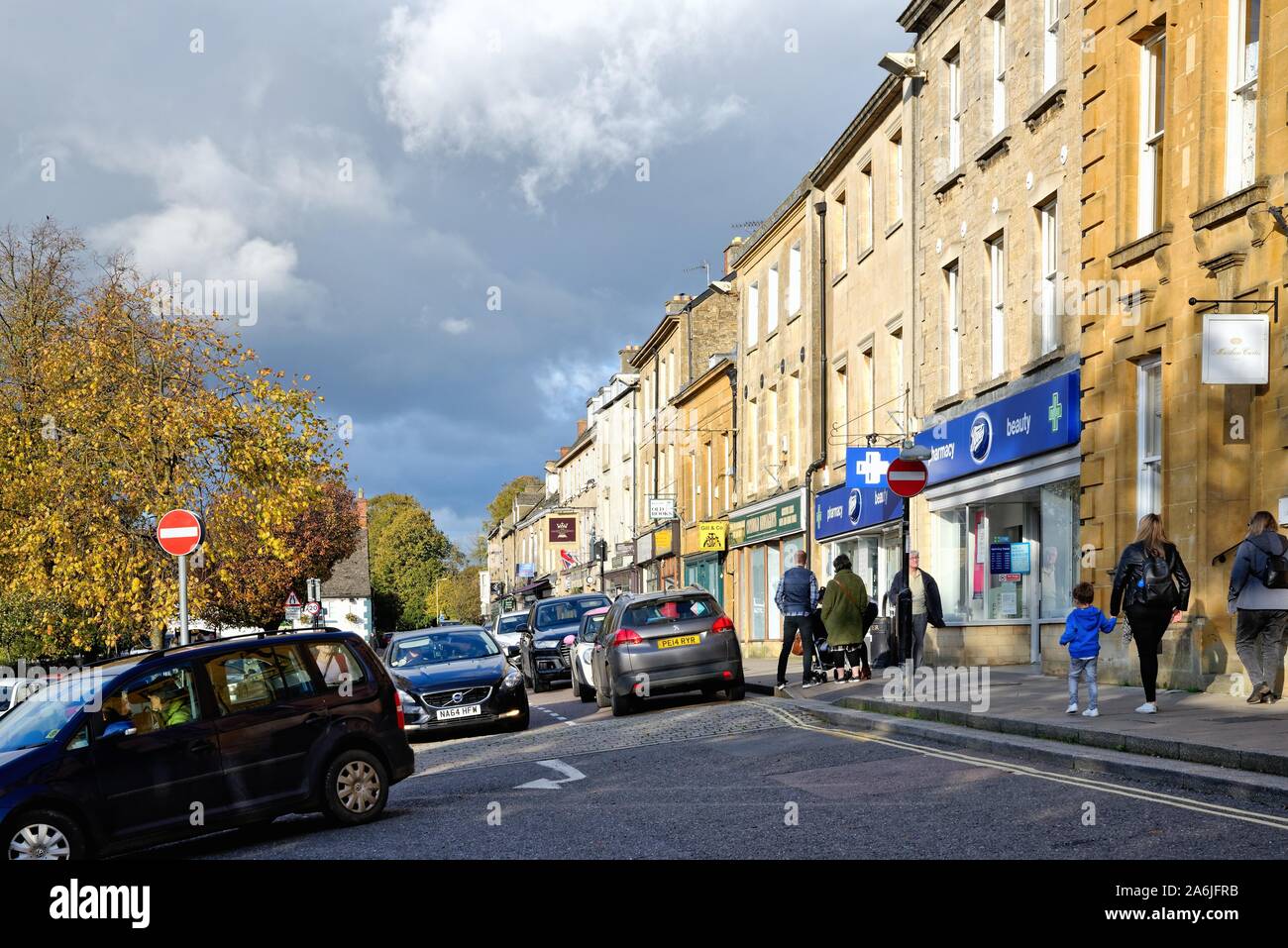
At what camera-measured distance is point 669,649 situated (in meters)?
19.6

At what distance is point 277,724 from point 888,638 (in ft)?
50.5

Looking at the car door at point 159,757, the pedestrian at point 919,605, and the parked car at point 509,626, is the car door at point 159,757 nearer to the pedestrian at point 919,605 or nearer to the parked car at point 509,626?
the pedestrian at point 919,605

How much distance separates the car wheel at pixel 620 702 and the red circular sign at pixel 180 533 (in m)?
5.94

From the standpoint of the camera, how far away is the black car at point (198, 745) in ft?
30.0

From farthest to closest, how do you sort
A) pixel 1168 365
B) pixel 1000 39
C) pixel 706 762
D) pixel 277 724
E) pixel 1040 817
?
pixel 1000 39 < pixel 1168 365 < pixel 706 762 < pixel 277 724 < pixel 1040 817

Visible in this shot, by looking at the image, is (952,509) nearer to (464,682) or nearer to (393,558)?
(464,682)

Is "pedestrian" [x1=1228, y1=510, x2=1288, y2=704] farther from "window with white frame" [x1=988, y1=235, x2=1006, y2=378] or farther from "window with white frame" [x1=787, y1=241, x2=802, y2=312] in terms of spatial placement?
"window with white frame" [x1=787, y1=241, x2=802, y2=312]

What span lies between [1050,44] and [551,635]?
14415 millimetres

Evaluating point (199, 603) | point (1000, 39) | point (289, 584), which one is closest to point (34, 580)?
point (199, 603)

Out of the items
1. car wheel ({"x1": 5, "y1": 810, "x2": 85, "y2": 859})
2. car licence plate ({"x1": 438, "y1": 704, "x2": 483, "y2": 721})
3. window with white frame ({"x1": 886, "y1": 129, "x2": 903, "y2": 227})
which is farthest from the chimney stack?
car wheel ({"x1": 5, "y1": 810, "x2": 85, "y2": 859})

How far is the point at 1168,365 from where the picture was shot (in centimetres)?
1658

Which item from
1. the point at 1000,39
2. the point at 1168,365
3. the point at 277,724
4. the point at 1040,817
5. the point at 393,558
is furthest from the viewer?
the point at 393,558

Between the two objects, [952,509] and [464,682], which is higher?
[952,509]

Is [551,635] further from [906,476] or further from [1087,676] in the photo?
[1087,676]
